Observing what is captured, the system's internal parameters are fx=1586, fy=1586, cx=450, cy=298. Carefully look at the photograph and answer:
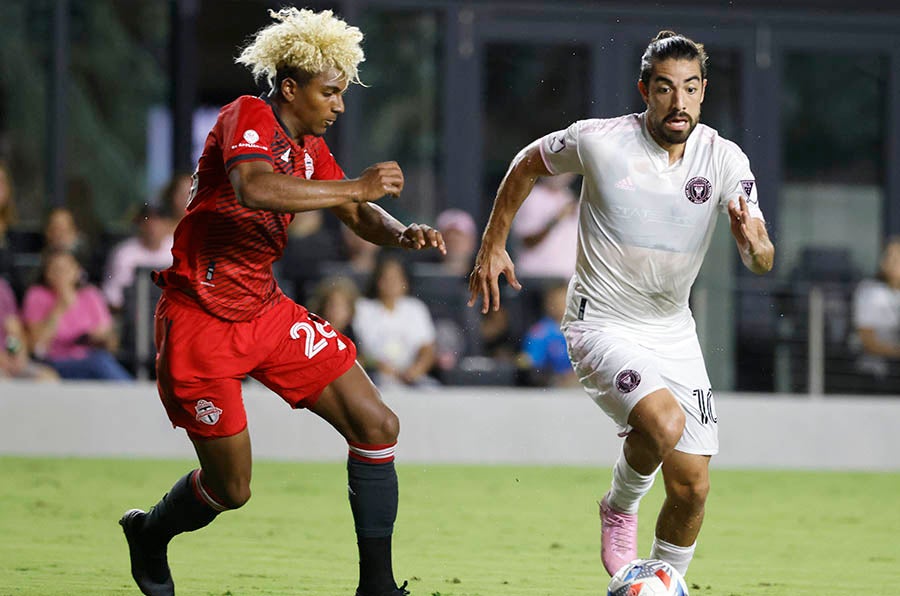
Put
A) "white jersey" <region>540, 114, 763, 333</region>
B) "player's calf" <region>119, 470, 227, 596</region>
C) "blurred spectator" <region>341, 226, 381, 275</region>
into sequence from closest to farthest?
"player's calf" <region>119, 470, 227, 596</region>
"white jersey" <region>540, 114, 763, 333</region>
"blurred spectator" <region>341, 226, 381, 275</region>

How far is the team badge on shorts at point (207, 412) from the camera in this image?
235 inches

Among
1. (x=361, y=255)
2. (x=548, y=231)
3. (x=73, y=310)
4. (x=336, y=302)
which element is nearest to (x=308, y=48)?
(x=336, y=302)

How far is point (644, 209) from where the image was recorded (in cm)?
628

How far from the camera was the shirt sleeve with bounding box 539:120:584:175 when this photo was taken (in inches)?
253

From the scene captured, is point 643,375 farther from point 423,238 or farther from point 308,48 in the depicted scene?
point 308,48

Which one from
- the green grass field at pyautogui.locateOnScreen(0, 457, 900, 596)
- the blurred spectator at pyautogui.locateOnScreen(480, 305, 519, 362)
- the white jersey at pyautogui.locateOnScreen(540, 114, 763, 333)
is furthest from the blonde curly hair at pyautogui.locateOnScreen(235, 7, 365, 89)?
the blurred spectator at pyautogui.locateOnScreen(480, 305, 519, 362)

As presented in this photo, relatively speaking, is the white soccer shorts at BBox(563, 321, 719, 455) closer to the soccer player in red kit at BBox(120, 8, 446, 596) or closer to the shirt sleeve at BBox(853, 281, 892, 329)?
the soccer player in red kit at BBox(120, 8, 446, 596)

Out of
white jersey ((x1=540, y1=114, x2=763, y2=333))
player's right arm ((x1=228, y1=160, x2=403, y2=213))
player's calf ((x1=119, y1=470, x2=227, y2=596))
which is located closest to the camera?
player's right arm ((x1=228, y1=160, x2=403, y2=213))

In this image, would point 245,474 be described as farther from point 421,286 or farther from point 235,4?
point 235,4

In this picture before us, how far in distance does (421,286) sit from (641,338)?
551 cm

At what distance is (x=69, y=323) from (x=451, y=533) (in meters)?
4.16

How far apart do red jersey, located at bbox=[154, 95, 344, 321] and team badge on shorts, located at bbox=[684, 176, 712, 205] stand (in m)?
1.48

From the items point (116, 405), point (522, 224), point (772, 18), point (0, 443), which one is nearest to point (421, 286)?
point (522, 224)

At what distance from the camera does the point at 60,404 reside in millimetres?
11570
